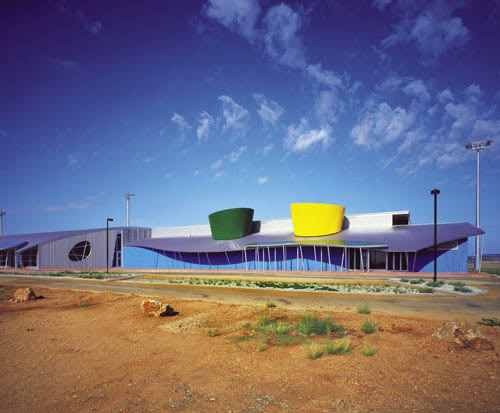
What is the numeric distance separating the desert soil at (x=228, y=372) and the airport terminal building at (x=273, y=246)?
74.3 feet

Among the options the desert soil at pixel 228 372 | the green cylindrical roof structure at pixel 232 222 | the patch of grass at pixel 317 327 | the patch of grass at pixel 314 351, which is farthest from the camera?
the green cylindrical roof structure at pixel 232 222

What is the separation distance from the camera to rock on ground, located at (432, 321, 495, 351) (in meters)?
6.82

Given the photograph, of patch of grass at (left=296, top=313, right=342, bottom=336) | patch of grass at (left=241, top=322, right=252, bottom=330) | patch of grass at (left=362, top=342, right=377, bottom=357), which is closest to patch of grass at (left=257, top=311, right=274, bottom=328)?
patch of grass at (left=241, top=322, right=252, bottom=330)

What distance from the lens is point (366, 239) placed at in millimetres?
34219

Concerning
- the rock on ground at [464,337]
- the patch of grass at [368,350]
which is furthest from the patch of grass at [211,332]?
Result: the rock on ground at [464,337]

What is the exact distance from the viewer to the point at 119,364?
6590mm

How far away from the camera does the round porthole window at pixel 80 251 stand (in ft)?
157

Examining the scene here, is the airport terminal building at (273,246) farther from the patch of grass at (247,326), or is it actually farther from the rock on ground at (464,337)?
the rock on ground at (464,337)

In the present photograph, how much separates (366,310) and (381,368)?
5.70 m

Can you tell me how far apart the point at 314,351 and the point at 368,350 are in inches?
48.1

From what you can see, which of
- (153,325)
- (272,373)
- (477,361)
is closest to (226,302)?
(153,325)

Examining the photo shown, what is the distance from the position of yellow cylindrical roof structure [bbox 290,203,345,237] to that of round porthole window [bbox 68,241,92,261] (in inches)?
1350

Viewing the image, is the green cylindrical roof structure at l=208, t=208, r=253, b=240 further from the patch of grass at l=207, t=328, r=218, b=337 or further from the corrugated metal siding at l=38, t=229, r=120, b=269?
the patch of grass at l=207, t=328, r=218, b=337

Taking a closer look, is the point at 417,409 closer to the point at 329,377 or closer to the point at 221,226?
the point at 329,377
